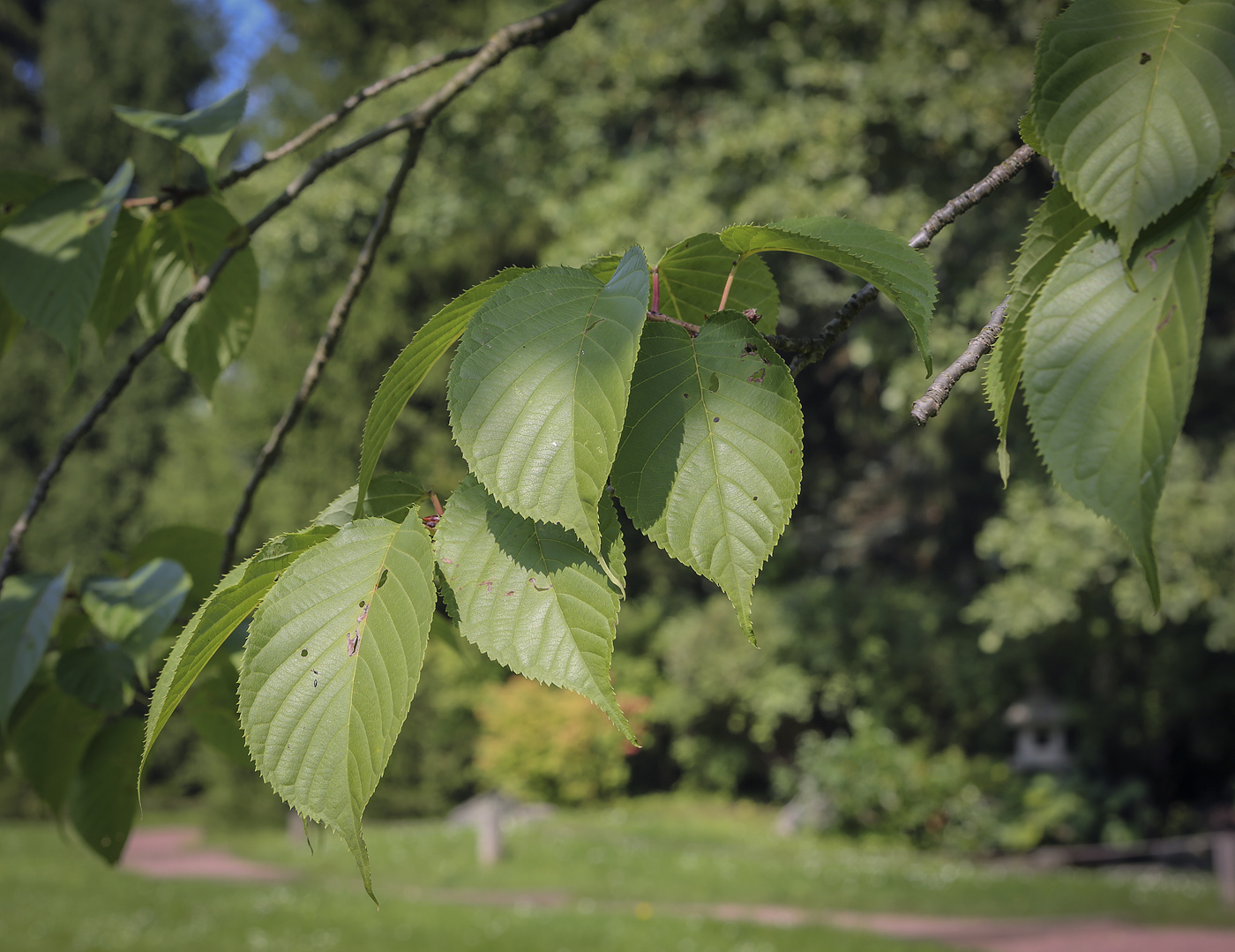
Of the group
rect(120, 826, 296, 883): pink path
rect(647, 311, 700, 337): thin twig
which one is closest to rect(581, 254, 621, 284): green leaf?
rect(647, 311, 700, 337): thin twig

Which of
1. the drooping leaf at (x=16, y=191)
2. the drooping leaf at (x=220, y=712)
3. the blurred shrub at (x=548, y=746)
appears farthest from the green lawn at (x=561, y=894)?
the drooping leaf at (x=16, y=191)

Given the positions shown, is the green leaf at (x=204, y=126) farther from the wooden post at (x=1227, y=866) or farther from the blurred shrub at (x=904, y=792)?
the blurred shrub at (x=904, y=792)

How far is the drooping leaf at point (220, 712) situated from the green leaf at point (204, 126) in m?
0.47

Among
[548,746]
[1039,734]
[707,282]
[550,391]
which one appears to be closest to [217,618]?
[550,391]

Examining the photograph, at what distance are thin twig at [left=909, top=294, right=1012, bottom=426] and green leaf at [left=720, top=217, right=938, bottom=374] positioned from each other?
1cm

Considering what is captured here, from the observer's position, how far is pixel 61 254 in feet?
2.44

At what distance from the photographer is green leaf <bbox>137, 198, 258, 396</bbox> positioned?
2.91 feet

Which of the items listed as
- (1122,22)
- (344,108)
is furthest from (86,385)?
(1122,22)

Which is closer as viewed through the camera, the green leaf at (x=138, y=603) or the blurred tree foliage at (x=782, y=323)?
the green leaf at (x=138, y=603)

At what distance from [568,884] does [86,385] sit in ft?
32.8

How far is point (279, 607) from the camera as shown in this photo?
0.41m

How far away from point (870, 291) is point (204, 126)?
0.60m

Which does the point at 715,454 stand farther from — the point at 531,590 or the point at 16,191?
the point at 16,191

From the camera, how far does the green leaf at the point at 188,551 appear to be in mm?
960
